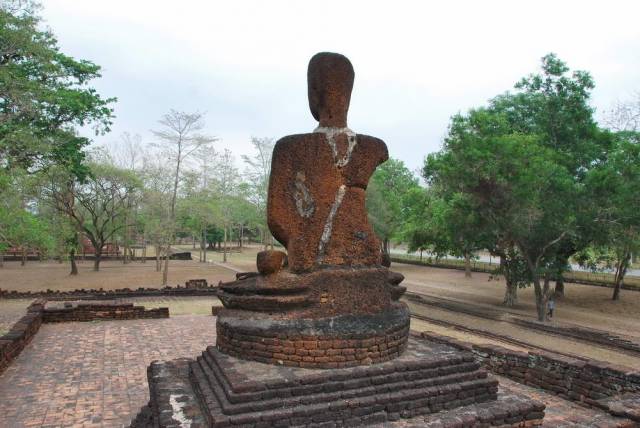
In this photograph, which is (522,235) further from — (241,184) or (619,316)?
(241,184)

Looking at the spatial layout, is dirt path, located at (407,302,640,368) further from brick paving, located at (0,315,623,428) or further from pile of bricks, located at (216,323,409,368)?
pile of bricks, located at (216,323,409,368)

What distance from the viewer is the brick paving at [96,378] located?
6449 millimetres

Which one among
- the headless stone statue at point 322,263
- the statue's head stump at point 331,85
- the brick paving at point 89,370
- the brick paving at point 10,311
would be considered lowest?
the brick paving at point 10,311

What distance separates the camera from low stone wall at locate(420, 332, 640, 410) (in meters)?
7.29

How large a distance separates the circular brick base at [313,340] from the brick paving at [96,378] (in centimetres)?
184

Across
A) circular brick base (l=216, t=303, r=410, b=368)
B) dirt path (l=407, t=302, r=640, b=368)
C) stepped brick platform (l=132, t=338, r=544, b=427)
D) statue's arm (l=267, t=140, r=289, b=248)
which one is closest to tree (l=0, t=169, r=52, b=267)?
stepped brick platform (l=132, t=338, r=544, b=427)

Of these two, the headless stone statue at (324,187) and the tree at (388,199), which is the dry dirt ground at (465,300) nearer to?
the tree at (388,199)

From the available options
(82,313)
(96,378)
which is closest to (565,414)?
(96,378)

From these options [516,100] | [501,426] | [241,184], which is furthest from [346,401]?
[241,184]

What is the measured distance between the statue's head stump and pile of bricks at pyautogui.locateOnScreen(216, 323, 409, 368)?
2696 mm

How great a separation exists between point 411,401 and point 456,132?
38.1 feet

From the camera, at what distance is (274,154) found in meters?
6.20

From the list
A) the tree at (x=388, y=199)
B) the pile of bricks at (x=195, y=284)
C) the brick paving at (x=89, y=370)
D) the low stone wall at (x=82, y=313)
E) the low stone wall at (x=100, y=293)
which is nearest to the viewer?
the brick paving at (x=89, y=370)

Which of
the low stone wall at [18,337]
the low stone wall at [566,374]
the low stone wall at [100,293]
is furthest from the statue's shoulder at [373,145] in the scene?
the low stone wall at [100,293]
